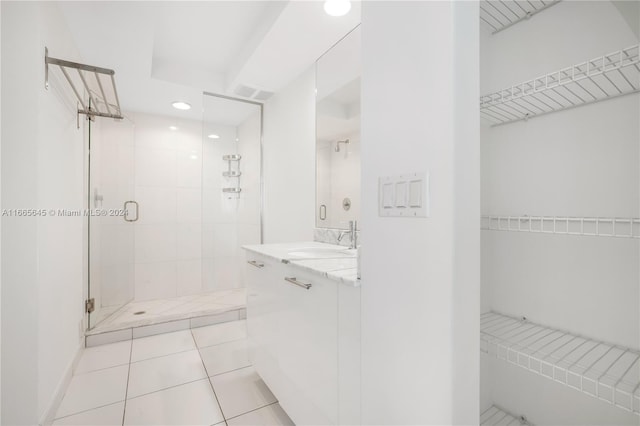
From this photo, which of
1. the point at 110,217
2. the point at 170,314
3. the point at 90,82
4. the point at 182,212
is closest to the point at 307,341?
the point at 170,314

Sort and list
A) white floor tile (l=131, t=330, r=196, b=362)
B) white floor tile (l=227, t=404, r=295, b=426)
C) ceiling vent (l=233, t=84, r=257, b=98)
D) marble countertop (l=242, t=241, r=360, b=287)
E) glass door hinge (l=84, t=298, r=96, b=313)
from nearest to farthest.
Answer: marble countertop (l=242, t=241, r=360, b=287) → white floor tile (l=227, t=404, r=295, b=426) → white floor tile (l=131, t=330, r=196, b=362) → glass door hinge (l=84, t=298, r=96, b=313) → ceiling vent (l=233, t=84, r=257, b=98)

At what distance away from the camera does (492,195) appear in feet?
4.20

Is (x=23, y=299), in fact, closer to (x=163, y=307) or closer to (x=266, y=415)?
(x=266, y=415)

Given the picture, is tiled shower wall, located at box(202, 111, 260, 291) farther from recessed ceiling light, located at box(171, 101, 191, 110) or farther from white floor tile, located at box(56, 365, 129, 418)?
white floor tile, located at box(56, 365, 129, 418)

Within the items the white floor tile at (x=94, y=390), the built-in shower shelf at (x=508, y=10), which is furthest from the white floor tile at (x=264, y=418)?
the built-in shower shelf at (x=508, y=10)

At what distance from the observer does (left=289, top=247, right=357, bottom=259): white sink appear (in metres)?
1.78

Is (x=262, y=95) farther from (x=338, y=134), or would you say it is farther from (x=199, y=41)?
(x=338, y=134)

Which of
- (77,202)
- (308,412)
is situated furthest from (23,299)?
(308,412)

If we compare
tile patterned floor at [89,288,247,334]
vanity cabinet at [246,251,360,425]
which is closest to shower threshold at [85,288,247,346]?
tile patterned floor at [89,288,247,334]

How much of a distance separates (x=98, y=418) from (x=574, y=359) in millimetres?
2159

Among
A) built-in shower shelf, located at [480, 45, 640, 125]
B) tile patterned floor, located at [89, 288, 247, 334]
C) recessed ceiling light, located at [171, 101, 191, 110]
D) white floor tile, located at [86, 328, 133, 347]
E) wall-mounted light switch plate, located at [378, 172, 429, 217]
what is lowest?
white floor tile, located at [86, 328, 133, 347]

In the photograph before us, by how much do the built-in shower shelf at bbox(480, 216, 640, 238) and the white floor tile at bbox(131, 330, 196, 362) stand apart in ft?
7.89

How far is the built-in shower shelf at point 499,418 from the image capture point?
118cm

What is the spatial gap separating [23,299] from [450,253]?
1.76 m
